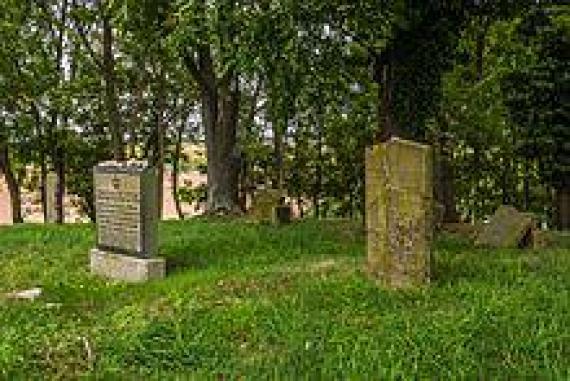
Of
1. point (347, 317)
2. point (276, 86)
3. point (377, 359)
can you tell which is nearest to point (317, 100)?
point (276, 86)

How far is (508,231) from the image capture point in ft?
45.9

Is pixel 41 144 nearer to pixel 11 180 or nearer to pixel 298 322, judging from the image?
pixel 11 180

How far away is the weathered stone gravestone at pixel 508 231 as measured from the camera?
13.8 m

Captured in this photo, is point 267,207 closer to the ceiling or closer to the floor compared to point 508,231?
closer to the ceiling

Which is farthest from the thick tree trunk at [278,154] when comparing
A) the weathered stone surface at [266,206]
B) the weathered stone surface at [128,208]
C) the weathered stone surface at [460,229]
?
the weathered stone surface at [128,208]

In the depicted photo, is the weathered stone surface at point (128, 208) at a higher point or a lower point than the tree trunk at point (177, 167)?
lower

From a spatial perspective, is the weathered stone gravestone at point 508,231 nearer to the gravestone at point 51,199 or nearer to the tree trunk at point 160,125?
the gravestone at point 51,199

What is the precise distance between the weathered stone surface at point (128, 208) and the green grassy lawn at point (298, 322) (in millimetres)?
554

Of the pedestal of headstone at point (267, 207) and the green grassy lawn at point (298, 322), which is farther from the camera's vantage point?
the pedestal of headstone at point (267, 207)

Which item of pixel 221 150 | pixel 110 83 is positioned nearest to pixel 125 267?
pixel 221 150

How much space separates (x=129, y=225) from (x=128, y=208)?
0.69 ft

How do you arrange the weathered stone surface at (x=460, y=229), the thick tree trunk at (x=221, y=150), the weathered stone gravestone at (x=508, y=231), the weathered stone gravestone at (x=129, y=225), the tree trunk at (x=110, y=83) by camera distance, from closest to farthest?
1. the weathered stone gravestone at (x=129, y=225)
2. the weathered stone gravestone at (x=508, y=231)
3. the weathered stone surface at (x=460, y=229)
4. the thick tree trunk at (x=221, y=150)
5. the tree trunk at (x=110, y=83)

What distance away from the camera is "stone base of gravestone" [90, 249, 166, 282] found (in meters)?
11.8

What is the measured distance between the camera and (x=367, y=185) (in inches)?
400
